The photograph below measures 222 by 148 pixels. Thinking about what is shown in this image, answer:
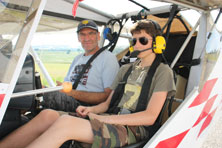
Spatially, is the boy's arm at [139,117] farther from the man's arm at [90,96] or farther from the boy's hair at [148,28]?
the man's arm at [90,96]

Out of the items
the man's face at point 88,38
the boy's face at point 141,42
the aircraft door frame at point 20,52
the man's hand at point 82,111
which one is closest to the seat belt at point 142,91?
the boy's face at point 141,42

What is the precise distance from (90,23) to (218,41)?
3.86 feet

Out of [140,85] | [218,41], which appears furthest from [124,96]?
[218,41]

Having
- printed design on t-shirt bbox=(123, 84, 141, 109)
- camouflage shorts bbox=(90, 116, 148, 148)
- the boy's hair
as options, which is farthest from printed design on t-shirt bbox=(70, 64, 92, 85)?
camouflage shorts bbox=(90, 116, 148, 148)

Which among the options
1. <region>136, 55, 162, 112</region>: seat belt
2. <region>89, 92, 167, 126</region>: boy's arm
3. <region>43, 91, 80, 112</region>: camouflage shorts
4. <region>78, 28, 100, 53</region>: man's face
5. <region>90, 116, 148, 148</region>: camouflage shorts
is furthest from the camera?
<region>78, 28, 100, 53</region>: man's face

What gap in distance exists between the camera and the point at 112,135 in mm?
1206

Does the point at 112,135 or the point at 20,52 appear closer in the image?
the point at 20,52

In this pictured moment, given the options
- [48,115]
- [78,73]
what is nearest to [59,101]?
[78,73]

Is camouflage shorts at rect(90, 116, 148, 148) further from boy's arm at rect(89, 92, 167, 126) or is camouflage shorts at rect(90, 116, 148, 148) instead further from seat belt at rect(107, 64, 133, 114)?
seat belt at rect(107, 64, 133, 114)

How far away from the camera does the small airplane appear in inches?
32.3

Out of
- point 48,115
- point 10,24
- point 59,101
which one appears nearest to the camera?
point 10,24

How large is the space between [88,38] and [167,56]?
805 millimetres

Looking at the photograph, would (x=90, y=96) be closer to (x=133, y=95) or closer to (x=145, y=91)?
(x=133, y=95)

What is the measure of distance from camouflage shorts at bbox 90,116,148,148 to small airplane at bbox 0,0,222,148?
3.9 inches
